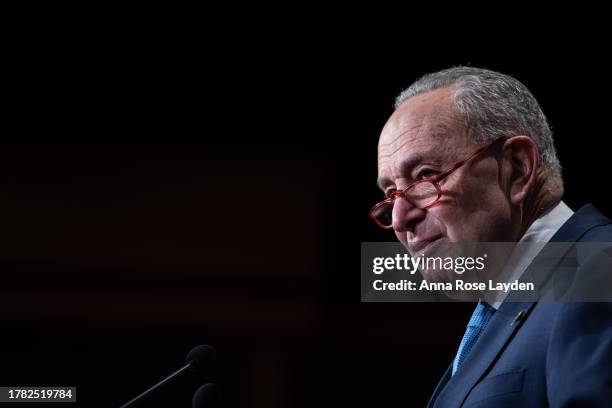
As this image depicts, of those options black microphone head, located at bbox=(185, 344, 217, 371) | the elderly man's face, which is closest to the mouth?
the elderly man's face

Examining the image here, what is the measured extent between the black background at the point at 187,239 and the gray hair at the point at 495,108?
57.2 inches

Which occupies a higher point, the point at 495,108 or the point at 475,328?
the point at 495,108

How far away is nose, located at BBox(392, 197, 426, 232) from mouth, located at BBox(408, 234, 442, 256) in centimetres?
Result: 3

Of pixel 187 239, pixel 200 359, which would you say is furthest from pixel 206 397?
pixel 187 239

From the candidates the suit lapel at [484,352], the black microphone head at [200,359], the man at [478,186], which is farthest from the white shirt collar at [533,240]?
the black microphone head at [200,359]

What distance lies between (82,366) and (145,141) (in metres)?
1.18

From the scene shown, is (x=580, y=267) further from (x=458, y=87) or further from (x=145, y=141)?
(x=145, y=141)

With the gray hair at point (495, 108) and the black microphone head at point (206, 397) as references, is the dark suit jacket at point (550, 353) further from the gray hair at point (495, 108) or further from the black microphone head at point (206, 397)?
the black microphone head at point (206, 397)

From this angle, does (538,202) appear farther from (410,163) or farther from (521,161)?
(410,163)

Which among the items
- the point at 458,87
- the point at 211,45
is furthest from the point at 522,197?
the point at 211,45

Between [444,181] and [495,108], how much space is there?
0.19 meters

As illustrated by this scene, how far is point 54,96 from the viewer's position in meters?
3.08

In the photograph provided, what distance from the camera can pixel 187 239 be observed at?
3.64 m

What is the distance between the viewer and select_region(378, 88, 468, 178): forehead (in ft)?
4.64
